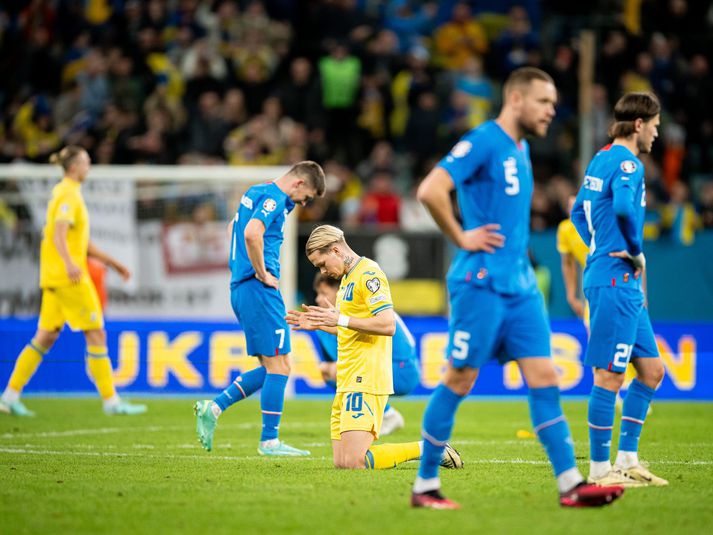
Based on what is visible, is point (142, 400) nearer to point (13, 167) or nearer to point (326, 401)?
point (326, 401)

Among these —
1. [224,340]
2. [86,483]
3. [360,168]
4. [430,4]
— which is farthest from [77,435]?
[430,4]

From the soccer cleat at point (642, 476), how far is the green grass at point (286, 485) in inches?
4.2

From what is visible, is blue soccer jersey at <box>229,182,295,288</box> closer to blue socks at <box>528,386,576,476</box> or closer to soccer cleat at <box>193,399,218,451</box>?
soccer cleat at <box>193,399,218,451</box>

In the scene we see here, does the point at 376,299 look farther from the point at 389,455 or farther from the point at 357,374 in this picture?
the point at 389,455

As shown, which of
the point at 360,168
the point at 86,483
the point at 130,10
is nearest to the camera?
the point at 86,483

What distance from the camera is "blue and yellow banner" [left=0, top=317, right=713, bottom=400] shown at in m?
15.5

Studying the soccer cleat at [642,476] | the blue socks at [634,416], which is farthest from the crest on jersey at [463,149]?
the soccer cleat at [642,476]

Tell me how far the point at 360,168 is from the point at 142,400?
21.2 feet

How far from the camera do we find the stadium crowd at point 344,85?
19250mm

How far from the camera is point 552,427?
6414 millimetres

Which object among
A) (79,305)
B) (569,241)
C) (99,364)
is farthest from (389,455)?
(79,305)

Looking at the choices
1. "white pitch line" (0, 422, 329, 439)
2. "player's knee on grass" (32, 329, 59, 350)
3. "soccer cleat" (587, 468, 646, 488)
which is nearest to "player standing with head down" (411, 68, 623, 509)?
"soccer cleat" (587, 468, 646, 488)

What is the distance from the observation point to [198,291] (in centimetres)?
1686

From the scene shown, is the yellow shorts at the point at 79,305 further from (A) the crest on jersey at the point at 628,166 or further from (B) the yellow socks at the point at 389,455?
(A) the crest on jersey at the point at 628,166
